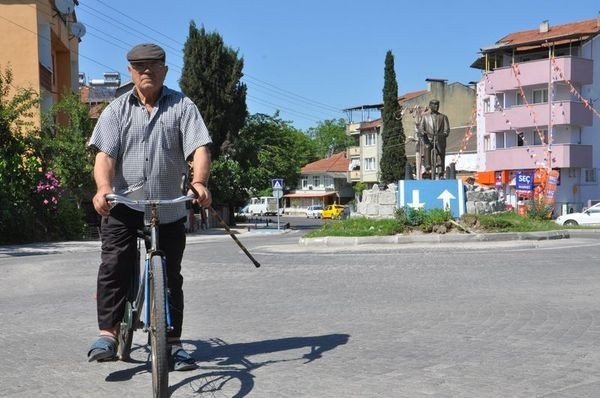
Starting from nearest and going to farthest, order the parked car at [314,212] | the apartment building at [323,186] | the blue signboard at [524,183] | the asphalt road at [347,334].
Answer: the asphalt road at [347,334], the blue signboard at [524,183], the parked car at [314,212], the apartment building at [323,186]

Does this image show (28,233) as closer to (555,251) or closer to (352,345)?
(555,251)

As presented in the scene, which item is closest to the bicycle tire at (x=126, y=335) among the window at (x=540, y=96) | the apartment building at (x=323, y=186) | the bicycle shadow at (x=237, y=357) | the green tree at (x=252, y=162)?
the bicycle shadow at (x=237, y=357)

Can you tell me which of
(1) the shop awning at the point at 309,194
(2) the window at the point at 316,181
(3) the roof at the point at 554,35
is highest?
(3) the roof at the point at 554,35

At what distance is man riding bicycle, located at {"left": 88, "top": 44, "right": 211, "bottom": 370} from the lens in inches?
183

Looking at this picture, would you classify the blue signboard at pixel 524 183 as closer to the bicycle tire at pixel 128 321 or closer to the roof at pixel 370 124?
the bicycle tire at pixel 128 321

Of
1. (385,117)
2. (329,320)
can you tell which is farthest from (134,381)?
(385,117)

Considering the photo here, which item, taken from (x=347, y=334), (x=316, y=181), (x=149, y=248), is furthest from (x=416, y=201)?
(x=316, y=181)

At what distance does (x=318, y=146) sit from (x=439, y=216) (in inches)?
4808

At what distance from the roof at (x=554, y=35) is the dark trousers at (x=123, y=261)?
50079 mm

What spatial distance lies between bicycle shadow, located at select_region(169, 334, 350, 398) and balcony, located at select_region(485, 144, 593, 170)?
4719 centimetres

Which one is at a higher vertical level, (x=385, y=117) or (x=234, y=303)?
(x=385, y=117)

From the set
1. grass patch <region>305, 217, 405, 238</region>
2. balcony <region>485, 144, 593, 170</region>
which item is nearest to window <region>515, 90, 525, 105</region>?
balcony <region>485, 144, 593, 170</region>

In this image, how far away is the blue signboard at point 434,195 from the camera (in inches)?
730

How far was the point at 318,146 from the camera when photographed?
138875 mm
